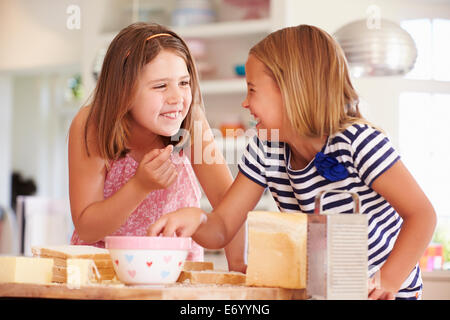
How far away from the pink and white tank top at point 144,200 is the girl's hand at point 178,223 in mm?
380

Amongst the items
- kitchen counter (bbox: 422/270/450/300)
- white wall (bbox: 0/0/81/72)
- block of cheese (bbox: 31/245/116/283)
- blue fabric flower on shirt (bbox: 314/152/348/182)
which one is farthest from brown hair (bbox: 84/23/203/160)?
white wall (bbox: 0/0/81/72)

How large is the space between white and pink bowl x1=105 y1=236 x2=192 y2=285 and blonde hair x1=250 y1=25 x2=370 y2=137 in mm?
330

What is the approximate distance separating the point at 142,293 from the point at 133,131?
73cm

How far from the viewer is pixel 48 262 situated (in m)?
0.90

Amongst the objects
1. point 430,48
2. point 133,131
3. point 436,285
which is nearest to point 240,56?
point 430,48

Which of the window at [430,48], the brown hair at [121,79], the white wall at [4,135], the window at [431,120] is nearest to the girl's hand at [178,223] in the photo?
the brown hair at [121,79]

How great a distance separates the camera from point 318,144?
1.09 meters

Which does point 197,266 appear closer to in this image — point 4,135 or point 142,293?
point 142,293

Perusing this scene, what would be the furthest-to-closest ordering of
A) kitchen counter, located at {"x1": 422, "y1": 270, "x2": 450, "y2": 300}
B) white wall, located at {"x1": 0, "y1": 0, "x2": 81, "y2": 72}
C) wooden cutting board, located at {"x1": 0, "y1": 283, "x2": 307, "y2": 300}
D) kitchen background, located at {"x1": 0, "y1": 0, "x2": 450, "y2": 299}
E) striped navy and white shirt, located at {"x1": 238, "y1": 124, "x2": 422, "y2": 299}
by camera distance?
white wall, located at {"x1": 0, "y1": 0, "x2": 81, "y2": 72} → kitchen background, located at {"x1": 0, "y1": 0, "x2": 450, "y2": 299} → kitchen counter, located at {"x1": 422, "y1": 270, "x2": 450, "y2": 300} → striped navy and white shirt, located at {"x1": 238, "y1": 124, "x2": 422, "y2": 299} → wooden cutting board, located at {"x1": 0, "y1": 283, "x2": 307, "y2": 300}

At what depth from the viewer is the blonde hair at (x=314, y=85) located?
41.5 inches

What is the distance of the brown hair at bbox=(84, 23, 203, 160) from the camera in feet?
4.36

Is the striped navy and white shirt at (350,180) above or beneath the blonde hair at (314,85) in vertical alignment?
beneath

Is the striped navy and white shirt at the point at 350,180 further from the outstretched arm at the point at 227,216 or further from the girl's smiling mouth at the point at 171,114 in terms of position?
the girl's smiling mouth at the point at 171,114

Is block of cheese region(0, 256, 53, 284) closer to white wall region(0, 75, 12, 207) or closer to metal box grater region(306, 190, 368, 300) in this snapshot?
metal box grater region(306, 190, 368, 300)
